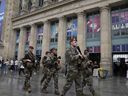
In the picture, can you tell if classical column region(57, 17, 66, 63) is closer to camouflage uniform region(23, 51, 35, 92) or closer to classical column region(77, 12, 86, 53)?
classical column region(77, 12, 86, 53)

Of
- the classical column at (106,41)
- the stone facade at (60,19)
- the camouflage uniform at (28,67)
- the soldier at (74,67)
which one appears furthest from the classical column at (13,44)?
the soldier at (74,67)

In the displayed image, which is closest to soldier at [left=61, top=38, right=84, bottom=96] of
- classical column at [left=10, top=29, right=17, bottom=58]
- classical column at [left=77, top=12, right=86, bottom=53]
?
classical column at [left=77, top=12, right=86, bottom=53]

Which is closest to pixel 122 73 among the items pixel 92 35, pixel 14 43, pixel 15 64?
pixel 92 35

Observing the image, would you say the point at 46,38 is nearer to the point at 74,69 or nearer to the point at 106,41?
the point at 106,41

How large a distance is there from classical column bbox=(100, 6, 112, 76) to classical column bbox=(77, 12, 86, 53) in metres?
3.17

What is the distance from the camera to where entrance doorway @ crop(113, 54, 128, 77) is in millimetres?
25591

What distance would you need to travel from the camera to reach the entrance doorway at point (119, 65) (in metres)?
25.6

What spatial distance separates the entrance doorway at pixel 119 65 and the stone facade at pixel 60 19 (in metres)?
2.56

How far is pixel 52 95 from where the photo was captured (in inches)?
307

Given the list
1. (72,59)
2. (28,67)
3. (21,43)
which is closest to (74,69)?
(72,59)

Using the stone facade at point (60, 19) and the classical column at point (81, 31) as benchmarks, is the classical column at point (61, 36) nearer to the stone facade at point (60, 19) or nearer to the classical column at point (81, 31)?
the stone facade at point (60, 19)

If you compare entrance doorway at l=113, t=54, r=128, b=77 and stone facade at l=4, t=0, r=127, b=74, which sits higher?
stone facade at l=4, t=0, r=127, b=74

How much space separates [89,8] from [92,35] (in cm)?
339

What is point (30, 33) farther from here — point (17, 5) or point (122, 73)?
point (122, 73)
